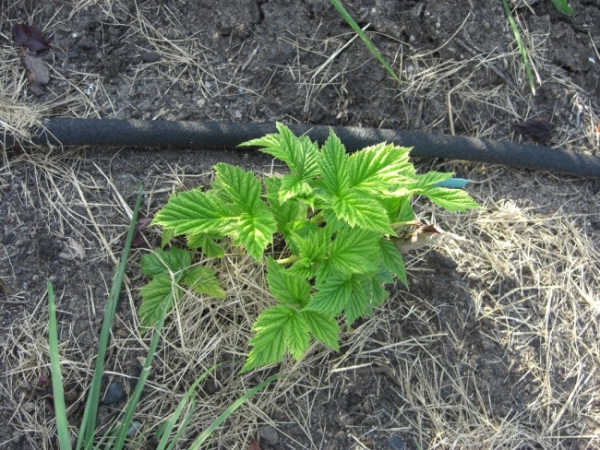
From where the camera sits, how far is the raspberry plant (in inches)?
58.6

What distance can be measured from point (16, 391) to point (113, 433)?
298mm

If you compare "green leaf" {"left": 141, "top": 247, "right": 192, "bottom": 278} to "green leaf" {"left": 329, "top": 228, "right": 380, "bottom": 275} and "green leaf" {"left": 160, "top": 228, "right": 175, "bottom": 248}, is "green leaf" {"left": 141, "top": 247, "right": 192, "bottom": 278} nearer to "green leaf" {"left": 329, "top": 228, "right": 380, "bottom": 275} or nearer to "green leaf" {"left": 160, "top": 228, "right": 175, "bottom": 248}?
"green leaf" {"left": 160, "top": 228, "right": 175, "bottom": 248}

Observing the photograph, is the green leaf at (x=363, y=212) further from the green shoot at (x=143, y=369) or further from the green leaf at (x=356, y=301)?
the green shoot at (x=143, y=369)

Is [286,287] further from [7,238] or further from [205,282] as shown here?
[7,238]

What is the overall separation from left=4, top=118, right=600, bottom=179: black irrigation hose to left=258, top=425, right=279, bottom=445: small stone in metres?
0.90

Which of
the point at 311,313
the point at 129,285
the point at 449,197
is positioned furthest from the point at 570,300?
the point at 129,285

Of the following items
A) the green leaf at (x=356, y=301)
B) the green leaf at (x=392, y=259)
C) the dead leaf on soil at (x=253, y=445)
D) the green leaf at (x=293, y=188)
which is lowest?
the dead leaf on soil at (x=253, y=445)

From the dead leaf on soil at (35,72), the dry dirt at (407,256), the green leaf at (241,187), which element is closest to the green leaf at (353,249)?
the green leaf at (241,187)

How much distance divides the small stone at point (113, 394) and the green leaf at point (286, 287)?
0.54 meters

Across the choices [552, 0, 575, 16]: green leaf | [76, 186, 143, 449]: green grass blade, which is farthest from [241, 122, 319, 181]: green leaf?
[552, 0, 575, 16]: green leaf

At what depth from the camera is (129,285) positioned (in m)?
1.79

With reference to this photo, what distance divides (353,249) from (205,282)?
479mm

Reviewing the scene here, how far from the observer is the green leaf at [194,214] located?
150 centimetres

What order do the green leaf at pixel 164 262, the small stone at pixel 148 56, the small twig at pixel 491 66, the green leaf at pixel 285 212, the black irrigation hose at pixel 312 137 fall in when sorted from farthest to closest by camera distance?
the small twig at pixel 491 66 < the small stone at pixel 148 56 < the black irrigation hose at pixel 312 137 < the green leaf at pixel 164 262 < the green leaf at pixel 285 212
